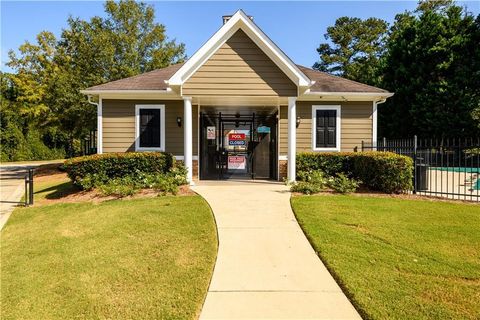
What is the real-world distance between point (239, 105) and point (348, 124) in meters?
4.41

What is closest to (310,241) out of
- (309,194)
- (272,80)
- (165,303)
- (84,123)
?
(165,303)


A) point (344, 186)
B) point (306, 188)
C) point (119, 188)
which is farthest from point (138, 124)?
point (344, 186)

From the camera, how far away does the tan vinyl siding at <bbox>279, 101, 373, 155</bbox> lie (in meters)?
12.3

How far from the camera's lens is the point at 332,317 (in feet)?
10.2

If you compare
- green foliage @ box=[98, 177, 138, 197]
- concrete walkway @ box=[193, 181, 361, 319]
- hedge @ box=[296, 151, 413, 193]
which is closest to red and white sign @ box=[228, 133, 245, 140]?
hedge @ box=[296, 151, 413, 193]

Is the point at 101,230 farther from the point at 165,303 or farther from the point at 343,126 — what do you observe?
the point at 343,126

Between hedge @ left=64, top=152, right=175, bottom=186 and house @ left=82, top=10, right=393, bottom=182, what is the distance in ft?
3.13

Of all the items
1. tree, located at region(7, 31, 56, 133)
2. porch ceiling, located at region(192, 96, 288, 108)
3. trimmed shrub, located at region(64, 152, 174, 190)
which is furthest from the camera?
tree, located at region(7, 31, 56, 133)

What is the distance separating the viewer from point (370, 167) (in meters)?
9.27

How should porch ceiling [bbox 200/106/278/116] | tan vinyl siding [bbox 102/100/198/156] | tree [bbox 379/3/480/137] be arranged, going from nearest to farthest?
tan vinyl siding [bbox 102/100/198/156], porch ceiling [bbox 200/106/278/116], tree [bbox 379/3/480/137]

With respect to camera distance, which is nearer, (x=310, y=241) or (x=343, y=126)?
(x=310, y=241)

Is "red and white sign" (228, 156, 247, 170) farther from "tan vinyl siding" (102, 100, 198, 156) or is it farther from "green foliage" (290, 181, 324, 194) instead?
"green foliage" (290, 181, 324, 194)

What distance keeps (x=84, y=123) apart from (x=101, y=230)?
18.0 metres

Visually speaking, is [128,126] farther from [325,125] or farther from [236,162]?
[325,125]
